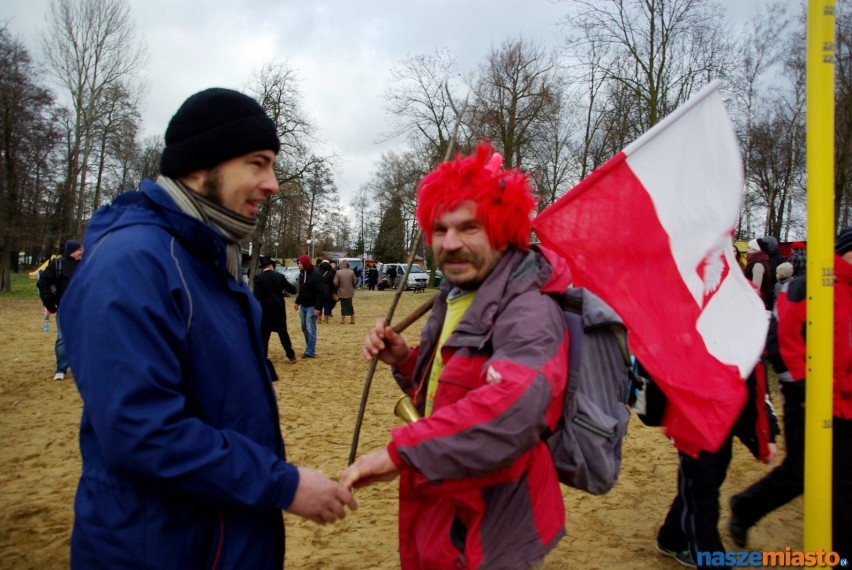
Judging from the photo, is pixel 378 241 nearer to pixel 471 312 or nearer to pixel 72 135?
pixel 72 135

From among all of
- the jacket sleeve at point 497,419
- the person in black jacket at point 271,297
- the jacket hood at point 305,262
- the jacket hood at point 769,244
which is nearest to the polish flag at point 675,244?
the jacket sleeve at point 497,419

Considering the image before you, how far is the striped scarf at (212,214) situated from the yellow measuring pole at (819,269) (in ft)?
6.58

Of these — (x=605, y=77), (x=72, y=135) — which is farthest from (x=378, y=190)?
(x=605, y=77)

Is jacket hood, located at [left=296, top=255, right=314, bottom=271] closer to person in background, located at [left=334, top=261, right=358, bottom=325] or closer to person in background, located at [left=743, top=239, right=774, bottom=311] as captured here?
person in background, located at [left=334, top=261, right=358, bottom=325]

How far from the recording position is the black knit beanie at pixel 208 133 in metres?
1.72

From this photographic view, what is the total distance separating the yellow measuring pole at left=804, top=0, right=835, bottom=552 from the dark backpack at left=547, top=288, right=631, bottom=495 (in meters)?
0.81

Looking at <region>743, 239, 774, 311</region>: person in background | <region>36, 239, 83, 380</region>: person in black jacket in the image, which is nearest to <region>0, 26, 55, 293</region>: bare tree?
<region>36, 239, 83, 380</region>: person in black jacket

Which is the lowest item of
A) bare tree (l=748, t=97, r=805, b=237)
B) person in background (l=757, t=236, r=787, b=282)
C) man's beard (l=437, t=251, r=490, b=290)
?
man's beard (l=437, t=251, r=490, b=290)

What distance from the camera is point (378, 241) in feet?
203

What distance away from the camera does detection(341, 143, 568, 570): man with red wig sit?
1652 millimetres

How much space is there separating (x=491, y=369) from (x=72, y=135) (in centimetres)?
3811

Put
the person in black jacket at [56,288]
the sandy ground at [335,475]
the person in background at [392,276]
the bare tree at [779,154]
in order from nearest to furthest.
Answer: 1. the sandy ground at [335,475]
2. the person in black jacket at [56,288]
3. the bare tree at [779,154]
4. the person in background at [392,276]

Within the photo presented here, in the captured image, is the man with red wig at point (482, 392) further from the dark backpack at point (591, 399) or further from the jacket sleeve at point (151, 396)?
the jacket sleeve at point (151, 396)

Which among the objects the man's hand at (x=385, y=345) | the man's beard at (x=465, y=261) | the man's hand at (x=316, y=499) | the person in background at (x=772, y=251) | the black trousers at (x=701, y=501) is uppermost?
the person in background at (x=772, y=251)
